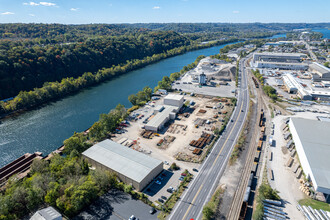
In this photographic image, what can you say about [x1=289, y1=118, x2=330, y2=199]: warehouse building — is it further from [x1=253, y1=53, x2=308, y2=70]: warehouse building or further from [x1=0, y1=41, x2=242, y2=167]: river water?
[x1=253, y1=53, x2=308, y2=70]: warehouse building

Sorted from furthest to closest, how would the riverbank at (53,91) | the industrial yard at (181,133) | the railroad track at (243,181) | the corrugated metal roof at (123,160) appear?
the riverbank at (53,91) → the industrial yard at (181,133) → the corrugated metal roof at (123,160) → the railroad track at (243,181)

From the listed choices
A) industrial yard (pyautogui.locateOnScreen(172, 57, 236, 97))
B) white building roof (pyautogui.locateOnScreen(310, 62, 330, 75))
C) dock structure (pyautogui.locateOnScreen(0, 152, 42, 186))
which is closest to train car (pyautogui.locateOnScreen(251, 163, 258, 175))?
industrial yard (pyautogui.locateOnScreen(172, 57, 236, 97))

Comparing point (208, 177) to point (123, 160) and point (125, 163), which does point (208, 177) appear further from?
point (123, 160)

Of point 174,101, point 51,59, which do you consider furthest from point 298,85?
point 51,59

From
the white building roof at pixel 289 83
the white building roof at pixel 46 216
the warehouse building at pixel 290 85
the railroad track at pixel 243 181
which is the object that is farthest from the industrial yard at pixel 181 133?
the white building roof at pixel 289 83

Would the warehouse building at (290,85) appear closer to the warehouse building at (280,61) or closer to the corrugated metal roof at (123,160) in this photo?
the warehouse building at (280,61)

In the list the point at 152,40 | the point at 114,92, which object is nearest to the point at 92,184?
the point at 114,92

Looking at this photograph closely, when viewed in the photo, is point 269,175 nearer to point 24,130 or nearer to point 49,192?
point 49,192
